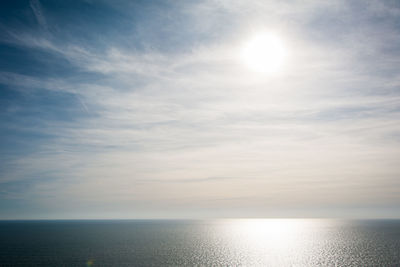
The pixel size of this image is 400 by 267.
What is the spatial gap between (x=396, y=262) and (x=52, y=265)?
10454cm

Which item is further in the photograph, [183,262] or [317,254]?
[317,254]

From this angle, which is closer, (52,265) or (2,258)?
(52,265)

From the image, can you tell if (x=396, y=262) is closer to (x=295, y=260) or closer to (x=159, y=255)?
(x=295, y=260)

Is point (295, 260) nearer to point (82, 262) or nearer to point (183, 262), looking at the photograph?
point (183, 262)

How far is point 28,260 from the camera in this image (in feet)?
278

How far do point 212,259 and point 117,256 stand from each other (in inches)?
1297

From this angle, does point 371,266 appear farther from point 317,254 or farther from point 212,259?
point 212,259

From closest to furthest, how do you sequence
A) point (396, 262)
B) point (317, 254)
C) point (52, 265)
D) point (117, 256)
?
point (52, 265), point (396, 262), point (117, 256), point (317, 254)

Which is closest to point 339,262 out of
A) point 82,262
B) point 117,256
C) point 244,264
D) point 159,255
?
point 244,264

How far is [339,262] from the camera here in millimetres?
88312

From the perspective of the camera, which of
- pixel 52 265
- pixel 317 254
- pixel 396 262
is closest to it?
pixel 52 265

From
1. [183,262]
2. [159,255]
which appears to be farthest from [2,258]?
[183,262]

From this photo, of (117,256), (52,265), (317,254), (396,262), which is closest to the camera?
(52,265)

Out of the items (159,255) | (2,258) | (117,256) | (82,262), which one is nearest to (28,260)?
(2,258)
